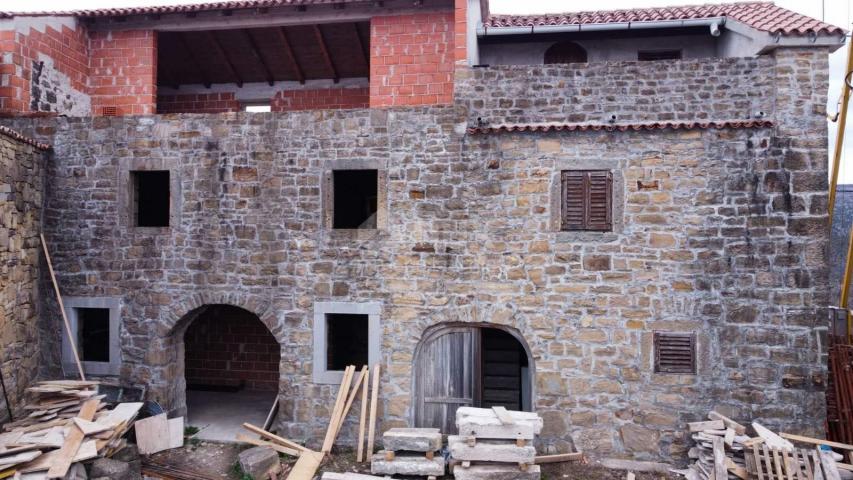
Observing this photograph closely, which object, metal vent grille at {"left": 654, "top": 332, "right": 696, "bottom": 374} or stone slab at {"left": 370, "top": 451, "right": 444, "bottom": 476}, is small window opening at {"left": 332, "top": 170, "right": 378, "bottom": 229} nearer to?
stone slab at {"left": 370, "top": 451, "right": 444, "bottom": 476}

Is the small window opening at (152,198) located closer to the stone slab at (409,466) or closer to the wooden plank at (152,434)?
the wooden plank at (152,434)

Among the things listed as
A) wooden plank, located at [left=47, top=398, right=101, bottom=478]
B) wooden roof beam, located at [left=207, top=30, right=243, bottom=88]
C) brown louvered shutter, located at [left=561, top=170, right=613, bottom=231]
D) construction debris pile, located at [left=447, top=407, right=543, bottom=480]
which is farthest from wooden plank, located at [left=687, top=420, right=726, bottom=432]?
wooden roof beam, located at [left=207, top=30, right=243, bottom=88]

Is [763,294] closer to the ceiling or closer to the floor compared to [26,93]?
closer to the floor

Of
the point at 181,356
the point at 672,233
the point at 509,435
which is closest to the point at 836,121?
the point at 672,233

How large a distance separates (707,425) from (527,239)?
3516mm

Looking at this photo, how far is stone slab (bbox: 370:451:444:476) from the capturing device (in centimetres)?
667

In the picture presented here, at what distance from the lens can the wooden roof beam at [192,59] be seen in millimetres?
10560

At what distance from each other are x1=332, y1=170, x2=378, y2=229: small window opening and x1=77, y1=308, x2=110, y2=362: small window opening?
15.2 feet

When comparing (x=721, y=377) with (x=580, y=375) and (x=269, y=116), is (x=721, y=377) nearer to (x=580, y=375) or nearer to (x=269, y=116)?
(x=580, y=375)

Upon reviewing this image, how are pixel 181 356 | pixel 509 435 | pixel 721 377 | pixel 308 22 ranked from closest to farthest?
pixel 509 435, pixel 721 377, pixel 181 356, pixel 308 22

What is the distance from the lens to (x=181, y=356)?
855 cm

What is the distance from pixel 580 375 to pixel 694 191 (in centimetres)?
311

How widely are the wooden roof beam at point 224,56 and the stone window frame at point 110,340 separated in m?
5.55

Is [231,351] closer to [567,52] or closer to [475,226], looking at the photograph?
[475,226]
